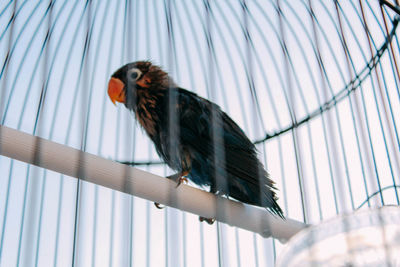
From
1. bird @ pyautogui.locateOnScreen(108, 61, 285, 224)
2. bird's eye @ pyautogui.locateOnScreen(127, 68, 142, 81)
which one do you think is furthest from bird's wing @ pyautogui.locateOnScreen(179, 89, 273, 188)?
bird's eye @ pyautogui.locateOnScreen(127, 68, 142, 81)

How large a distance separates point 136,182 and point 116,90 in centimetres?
40

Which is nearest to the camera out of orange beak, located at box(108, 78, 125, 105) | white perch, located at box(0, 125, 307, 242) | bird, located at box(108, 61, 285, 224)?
white perch, located at box(0, 125, 307, 242)

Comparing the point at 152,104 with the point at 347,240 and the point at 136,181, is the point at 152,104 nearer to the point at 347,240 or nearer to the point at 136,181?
the point at 136,181

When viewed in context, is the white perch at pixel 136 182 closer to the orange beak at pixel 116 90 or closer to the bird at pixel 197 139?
the bird at pixel 197 139

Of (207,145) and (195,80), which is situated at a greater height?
(195,80)

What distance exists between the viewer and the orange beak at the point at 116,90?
1.05 meters

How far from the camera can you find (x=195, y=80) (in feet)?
4.26

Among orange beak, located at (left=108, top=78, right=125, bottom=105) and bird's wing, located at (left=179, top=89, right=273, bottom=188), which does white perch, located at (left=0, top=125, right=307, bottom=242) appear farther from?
orange beak, located at (left=108, top=78, right=125, bottom=105)

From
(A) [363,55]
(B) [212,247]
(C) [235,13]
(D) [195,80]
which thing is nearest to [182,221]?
(B) [212,247]

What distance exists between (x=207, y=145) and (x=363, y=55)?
57cm

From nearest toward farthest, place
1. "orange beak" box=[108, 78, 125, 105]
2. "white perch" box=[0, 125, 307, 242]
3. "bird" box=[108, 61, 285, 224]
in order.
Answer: "white perch" box=[0, 125, 307, 242] < "bird" box=[108, 61, 285, 224] < "orange beak" box=[108, 78, 125, 105]

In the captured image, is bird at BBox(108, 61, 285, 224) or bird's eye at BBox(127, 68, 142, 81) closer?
bird at BBox(108, 61, 285, 224)

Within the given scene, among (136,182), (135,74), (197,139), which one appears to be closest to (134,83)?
(135,74)

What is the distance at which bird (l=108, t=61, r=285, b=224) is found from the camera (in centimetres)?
92
